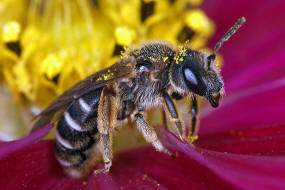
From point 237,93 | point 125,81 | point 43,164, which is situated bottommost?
point 43,164

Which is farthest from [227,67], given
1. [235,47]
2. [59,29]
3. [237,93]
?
[59,29]

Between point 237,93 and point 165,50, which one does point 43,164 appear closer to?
point 165,50

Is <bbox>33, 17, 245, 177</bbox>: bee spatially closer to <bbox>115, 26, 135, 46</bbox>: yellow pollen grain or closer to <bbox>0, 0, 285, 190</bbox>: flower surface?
<bbox>0, 0, 285, 190</bbox>: flower surface

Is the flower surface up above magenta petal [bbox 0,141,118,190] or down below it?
above

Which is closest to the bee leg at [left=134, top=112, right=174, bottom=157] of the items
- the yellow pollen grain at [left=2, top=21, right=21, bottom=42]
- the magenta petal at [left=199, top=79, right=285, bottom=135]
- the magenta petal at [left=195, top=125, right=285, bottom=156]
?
the magenta petal at [left=195, top=125, right=285, bottom=156]

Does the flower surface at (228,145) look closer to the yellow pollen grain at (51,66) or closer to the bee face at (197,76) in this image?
the bee face at (197,76)
